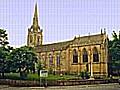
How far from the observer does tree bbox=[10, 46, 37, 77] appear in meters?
48.8

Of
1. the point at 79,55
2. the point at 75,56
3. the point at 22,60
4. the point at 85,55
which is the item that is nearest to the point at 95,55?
the point at 85,55

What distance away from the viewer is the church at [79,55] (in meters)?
67.8

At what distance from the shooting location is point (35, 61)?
50781 mm

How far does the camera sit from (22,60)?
48938mm

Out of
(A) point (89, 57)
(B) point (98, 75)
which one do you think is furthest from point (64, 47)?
(B) point (98, 75)

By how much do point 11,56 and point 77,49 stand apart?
28.4 m

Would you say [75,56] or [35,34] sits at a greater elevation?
[35,34]

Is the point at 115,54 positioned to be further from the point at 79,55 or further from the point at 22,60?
the point at 22,60

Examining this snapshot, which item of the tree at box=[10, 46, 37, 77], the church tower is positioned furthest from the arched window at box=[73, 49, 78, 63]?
the church tower

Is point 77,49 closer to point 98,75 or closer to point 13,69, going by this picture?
point 98,75

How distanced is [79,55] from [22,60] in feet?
88.5

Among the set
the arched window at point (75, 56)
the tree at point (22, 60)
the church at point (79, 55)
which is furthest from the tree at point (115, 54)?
the tree at point (22, 60)

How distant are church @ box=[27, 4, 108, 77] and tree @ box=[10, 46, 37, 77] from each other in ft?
71.9

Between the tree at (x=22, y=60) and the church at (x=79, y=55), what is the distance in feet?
71.9
